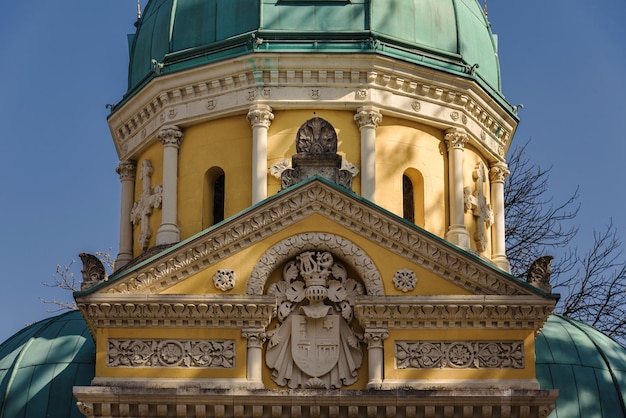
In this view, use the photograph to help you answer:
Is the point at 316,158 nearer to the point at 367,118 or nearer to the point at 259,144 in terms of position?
the point at 259,144

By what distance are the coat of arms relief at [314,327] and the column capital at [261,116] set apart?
644cm

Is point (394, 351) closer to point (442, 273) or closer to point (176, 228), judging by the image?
point (442, 273)

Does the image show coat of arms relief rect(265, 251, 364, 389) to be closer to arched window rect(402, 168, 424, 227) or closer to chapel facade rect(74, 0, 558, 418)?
chapel facade rect(74, 0, 558, 418)

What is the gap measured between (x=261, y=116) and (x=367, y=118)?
2078mm

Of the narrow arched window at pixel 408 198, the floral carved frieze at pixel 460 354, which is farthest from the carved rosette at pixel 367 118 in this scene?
the floral carved frieze at pixel 460 354

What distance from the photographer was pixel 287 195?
2906 centimetres

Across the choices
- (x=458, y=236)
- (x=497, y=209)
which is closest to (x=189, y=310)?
(x=458, y=236)

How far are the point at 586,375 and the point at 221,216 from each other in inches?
306

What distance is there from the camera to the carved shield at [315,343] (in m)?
28.4

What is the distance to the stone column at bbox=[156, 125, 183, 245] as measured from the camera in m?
35.1

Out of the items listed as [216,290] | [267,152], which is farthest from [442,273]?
[267,152]

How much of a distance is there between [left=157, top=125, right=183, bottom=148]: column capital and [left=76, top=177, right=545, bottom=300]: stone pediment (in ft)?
23.6

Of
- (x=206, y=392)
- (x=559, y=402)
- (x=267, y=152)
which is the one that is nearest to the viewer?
(x=206, y=392)

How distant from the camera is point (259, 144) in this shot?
3484 centimetres
